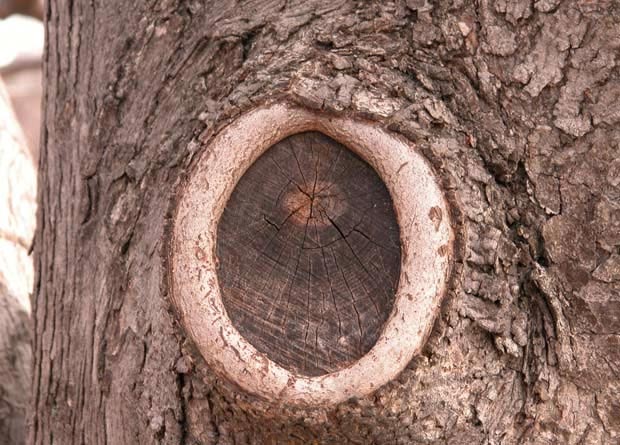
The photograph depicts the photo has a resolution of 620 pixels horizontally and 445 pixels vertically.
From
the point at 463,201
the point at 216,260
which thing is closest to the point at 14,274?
the point at 216,260

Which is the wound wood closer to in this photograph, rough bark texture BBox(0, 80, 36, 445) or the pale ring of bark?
the pale ring of bark

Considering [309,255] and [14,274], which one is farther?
[14,274]

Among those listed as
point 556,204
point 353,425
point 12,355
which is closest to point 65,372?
point 12,355

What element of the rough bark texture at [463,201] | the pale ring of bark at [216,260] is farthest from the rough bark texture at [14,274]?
the pale ring of bark at [216,260]

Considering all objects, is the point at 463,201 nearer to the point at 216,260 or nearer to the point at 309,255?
the point at 309,255

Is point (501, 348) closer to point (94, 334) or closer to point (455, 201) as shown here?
point (455, 201)

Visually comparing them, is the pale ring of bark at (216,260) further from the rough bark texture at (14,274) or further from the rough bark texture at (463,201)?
the rough bark texture at (14,274)
